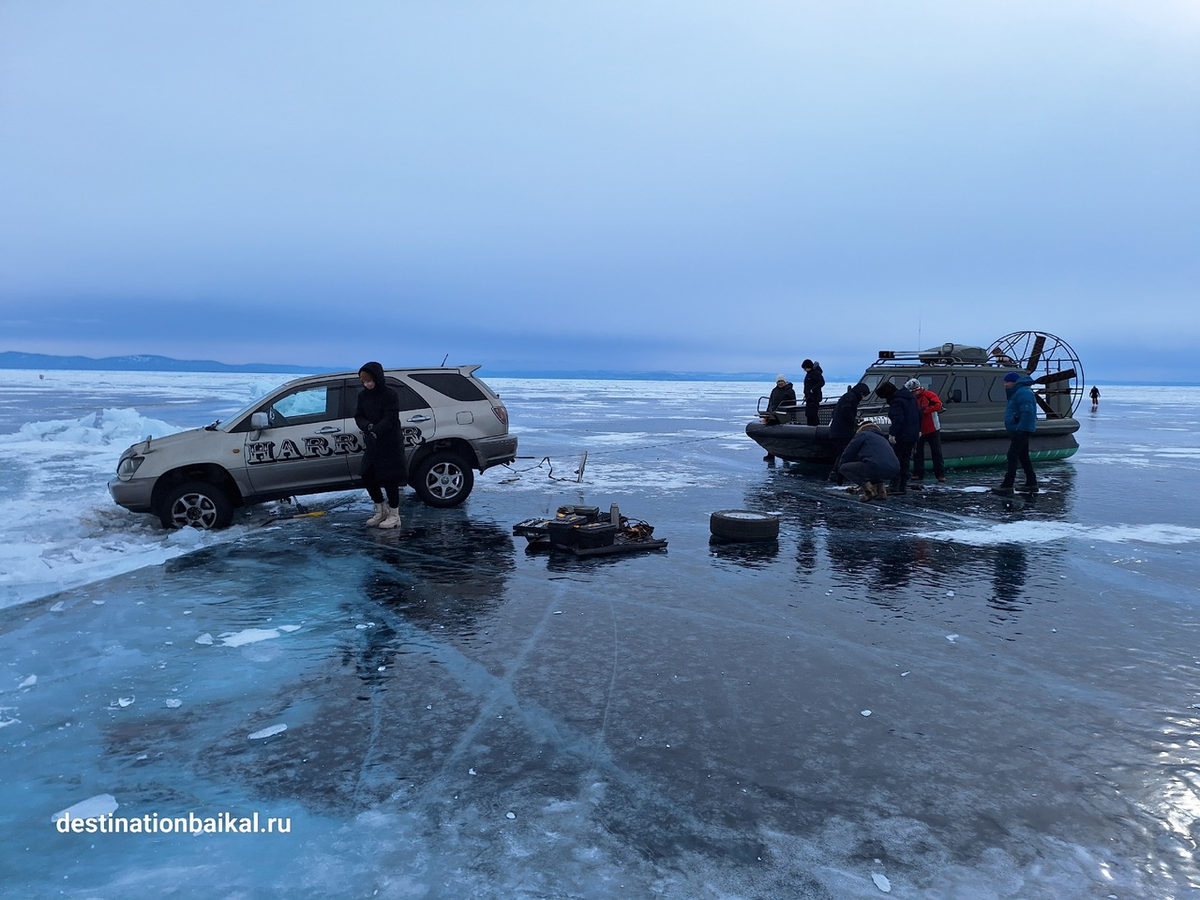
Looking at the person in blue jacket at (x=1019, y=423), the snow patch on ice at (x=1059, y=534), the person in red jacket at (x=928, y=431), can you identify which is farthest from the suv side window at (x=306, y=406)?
the person in blue jacket at (x=1019, y=423)

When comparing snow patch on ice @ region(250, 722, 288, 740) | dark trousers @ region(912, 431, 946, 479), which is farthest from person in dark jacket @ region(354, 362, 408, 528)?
dark trousers @ region(912, 431, 946, 479)

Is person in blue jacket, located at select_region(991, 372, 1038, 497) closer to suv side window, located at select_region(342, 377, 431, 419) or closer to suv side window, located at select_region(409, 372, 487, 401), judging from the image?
suv side window, located at select_region(409, 372, 487, 401)

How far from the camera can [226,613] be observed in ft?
20.8

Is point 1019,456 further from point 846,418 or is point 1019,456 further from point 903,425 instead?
point 846,418

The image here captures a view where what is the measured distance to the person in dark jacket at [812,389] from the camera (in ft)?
49.9

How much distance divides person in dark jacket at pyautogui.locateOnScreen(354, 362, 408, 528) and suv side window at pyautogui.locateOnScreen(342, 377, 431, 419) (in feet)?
2.57

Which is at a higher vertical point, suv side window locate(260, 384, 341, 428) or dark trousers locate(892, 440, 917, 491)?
suv side window locate(260, 384, 341, 428)

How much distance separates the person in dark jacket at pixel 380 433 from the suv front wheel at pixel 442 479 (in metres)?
1.11

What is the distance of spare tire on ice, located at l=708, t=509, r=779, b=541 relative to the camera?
9.02 meters

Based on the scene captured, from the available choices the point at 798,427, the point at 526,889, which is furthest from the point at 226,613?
the point at 798,427

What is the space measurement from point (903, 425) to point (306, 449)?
9.20 metres

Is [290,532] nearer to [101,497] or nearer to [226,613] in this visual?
[226,613]

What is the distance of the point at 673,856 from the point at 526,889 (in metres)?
0.62

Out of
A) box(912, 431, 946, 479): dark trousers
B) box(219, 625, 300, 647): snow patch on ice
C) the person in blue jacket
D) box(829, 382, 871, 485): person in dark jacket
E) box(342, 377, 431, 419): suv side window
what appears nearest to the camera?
box(219, 625, 300, 647): snow patch on ice
